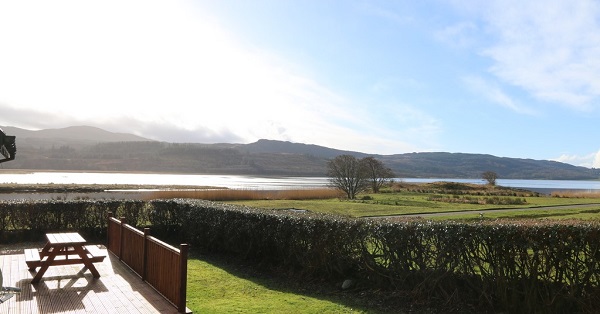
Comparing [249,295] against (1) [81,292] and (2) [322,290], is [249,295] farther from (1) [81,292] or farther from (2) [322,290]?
(1) [81,292]

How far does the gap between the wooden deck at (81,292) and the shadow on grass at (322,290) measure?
75.7 inches

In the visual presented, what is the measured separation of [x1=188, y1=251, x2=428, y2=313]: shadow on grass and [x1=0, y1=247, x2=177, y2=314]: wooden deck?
1923 millimetres

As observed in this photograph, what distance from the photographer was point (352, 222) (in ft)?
27.7

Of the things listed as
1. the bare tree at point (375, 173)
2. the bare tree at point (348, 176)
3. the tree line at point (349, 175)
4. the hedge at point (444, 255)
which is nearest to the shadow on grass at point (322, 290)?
the hedge at point (444, 255)

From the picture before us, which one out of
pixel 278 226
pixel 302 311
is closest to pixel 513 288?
pixel 302 311

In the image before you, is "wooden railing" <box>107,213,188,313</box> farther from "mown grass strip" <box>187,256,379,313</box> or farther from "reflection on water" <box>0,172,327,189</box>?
"reflection on water" <box>0,172,327,189</box>

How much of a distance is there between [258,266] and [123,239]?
2.99 m

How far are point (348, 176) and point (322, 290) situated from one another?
35.9m

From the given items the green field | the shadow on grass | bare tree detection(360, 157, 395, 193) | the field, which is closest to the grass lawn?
the shadow on grass

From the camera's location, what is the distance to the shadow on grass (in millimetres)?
7457

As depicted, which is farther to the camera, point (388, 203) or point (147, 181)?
point (147, 181)

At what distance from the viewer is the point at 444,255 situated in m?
7.21

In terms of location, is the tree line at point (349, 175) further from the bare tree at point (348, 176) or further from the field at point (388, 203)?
the field at point (388, 203)

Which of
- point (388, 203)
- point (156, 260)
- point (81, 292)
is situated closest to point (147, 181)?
point (388, 203)
